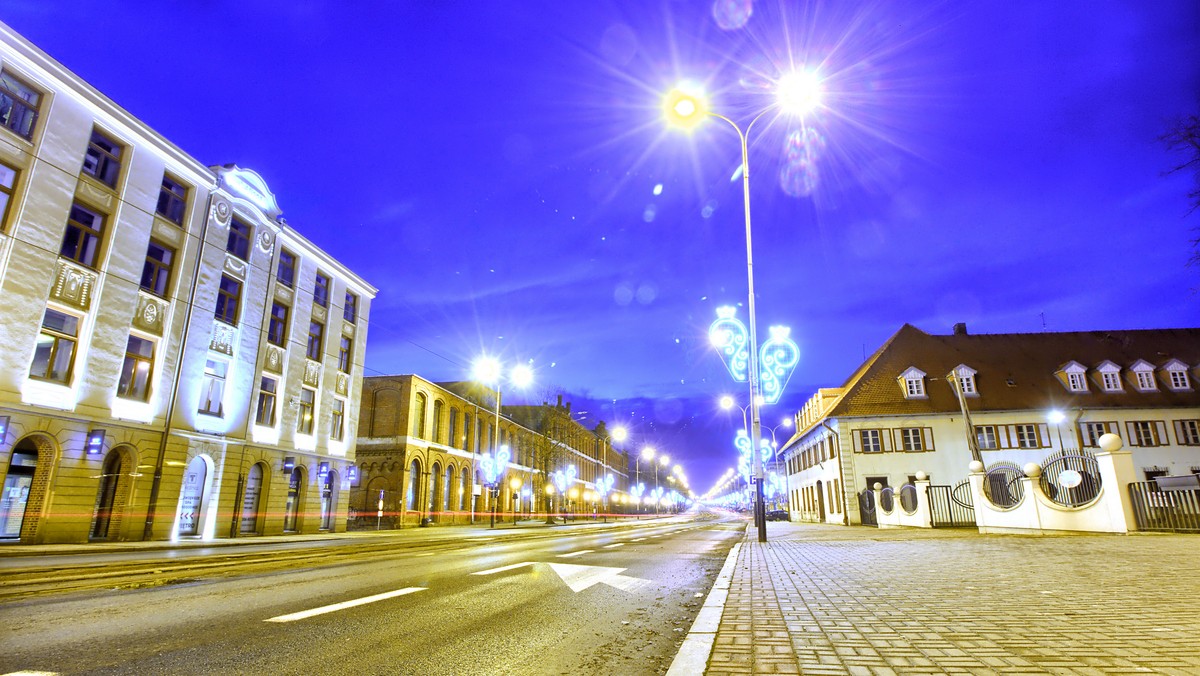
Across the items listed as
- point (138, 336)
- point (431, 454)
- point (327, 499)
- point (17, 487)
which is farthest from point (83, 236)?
point (431, 454)

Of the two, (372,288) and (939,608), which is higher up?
(372,288)

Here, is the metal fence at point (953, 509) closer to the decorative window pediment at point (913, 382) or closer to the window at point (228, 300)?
the decorative window pediment at point (913, 382)

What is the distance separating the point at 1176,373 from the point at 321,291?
49.9 meters

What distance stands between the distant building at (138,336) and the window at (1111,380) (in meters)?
45.1

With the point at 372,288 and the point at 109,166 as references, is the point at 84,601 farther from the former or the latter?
the point at 372,288

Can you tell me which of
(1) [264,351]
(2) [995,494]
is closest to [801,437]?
(2) [995,494]

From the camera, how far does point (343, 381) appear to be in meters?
32.1

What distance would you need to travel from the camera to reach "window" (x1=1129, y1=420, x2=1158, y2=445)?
34.3 metres

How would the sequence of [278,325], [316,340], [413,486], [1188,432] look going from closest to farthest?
1. [278,325]
2. [316,340]
3. [1188,432]
4. [413,486]

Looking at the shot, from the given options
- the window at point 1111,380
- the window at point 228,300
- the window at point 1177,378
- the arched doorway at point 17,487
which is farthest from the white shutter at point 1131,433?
the arched doorway at point 17,487

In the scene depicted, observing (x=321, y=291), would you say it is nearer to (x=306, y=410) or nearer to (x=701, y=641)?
(x=306, y=410)

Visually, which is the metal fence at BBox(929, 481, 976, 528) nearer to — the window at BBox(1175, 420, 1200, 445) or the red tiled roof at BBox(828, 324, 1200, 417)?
the red tiled roof at BBox(828, 324, 1200, 417)

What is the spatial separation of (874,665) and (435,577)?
6790 millimetres

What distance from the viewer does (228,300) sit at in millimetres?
24859
